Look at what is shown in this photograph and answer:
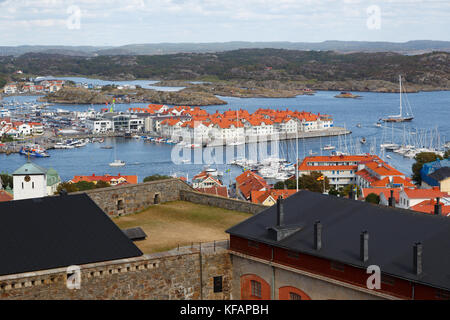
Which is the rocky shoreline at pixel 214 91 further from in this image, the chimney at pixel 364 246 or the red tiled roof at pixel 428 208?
the chimney at pixel 364 246

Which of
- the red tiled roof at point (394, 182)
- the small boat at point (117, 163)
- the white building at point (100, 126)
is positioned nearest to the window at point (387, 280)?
the red tiled roof at point (394, 182)

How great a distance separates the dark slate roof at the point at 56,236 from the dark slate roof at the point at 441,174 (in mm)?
24125

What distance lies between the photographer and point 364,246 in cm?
718

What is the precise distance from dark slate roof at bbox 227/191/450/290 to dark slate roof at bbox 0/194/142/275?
65.5 inches

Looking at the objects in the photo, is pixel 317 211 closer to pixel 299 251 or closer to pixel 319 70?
pixel 299 251

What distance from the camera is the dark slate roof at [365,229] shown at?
6.89 m

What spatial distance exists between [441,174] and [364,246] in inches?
982

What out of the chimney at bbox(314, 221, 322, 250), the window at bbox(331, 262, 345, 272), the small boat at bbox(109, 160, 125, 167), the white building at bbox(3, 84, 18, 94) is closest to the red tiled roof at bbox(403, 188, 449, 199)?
the chimney at bbox(314, 221, 322, 250)

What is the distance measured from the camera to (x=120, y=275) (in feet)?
25.6

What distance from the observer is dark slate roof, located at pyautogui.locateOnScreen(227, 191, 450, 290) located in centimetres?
689

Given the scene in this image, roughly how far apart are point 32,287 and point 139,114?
6653cm

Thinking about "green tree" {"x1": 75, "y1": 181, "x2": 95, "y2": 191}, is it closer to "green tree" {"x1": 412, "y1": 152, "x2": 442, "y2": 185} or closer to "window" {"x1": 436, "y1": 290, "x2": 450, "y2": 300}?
"green tree" {"x1": 412, "y1": 152, "x2": 442, "y2": 185}
